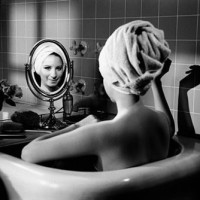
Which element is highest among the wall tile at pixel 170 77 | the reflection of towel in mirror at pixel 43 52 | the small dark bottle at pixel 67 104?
the reflection of towel in mirror at pixel 43 52

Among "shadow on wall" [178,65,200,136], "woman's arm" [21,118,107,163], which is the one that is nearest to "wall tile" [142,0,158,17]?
"shadow on wall" [178,65,200,136]

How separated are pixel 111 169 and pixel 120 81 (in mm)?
300

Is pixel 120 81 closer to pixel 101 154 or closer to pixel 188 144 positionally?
pixel 101 154

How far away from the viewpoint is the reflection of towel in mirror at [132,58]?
51.3 inches

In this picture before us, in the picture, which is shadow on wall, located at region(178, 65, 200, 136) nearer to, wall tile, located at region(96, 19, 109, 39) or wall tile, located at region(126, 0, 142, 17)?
wall tile, located at region(126, 0, 142, 17)

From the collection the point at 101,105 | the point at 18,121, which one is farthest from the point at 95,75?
the point at 18,121

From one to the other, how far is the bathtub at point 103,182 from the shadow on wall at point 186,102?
63cm

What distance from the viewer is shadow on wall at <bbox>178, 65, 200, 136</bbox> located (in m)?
2.08

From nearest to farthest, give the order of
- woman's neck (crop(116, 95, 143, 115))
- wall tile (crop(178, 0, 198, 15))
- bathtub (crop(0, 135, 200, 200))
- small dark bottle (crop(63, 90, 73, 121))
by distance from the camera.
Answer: bathtub (crop(0, 135, 200, 200))
woman's neck (crop(116, 95, 143, 115))
wall tile (crop(178, 0, 198, 15))
small dark bottle (crop(63, 90, 73, 121))

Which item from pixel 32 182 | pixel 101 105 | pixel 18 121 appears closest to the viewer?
pixel 32 182

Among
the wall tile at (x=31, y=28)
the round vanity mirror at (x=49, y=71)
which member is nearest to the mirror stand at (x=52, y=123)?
the round vanity mirror at (x=49, y=71)

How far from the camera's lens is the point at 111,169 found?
137 cm

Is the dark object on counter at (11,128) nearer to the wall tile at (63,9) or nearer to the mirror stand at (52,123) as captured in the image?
the mirror stand at (52,123)

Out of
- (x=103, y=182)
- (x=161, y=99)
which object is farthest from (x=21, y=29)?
(x=103, y=182)
